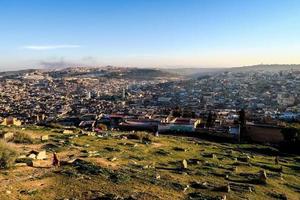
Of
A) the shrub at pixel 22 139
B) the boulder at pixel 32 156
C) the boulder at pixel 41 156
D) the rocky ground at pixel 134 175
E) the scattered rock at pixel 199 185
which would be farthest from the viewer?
the shrub at pixel 22 139

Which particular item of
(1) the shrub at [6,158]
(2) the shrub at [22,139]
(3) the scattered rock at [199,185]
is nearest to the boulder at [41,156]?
(1) the shrub at [6,158]

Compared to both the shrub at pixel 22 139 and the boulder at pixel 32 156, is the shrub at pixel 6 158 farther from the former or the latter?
the shrub at pixel 22 139

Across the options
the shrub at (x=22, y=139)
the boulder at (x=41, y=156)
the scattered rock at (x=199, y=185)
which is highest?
the boulder at (x=41, y=156)

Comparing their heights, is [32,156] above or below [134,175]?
above

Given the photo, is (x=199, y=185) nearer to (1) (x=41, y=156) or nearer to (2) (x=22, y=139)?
(1) (x=41, y=156)

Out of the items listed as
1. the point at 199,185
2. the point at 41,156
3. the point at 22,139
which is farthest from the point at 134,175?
the point at 22,139

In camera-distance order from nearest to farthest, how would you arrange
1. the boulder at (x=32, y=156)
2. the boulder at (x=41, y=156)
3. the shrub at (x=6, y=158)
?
the shrub at (x=6, y=158)
the boulder at (x=32, y=156)
the boulder at (x=41, y=156)

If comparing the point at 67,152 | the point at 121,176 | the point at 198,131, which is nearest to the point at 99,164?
the point at 121,176

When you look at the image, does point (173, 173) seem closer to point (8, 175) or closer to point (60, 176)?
point (60, 176)
